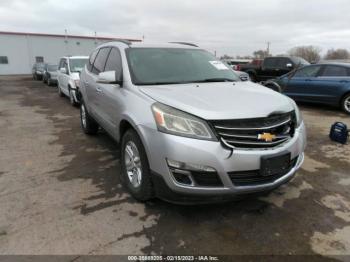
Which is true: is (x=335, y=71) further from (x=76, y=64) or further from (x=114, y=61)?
(x=76, y=64)

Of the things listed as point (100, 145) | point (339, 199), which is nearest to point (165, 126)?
point (339, 199)

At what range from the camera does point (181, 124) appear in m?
2.67

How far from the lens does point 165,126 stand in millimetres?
2691

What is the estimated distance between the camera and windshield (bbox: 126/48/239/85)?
142 inches

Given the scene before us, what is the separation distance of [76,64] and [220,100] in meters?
8.82

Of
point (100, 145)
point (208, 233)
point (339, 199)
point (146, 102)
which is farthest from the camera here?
point (100, 145)

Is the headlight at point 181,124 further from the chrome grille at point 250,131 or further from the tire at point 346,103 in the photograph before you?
the tire at point 346,103

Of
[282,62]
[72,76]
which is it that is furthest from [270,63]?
[72,76]

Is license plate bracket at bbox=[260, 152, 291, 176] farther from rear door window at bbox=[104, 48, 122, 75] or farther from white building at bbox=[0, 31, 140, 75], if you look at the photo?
white building at bbox=[0, 31, 140, 75]

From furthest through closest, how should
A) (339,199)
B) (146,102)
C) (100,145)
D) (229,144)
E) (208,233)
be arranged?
(100,145)
(339,199)
(146,102)
(208,233)
(229,144)

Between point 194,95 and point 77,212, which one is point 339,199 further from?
point 77,212

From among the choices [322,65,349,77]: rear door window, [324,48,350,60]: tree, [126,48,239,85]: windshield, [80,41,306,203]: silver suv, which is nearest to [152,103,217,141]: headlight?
[80,41,306,203]: silver suv

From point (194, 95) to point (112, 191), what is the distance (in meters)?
1.56

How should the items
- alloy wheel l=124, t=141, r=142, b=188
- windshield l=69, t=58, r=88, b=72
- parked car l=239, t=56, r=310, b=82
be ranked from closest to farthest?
1. alloy wheel l=124, t=141, r=142, b=188
2. windshield l=69, t=58, r=88, b=72
3. parked car l=239, t=56, r=310, b=82
